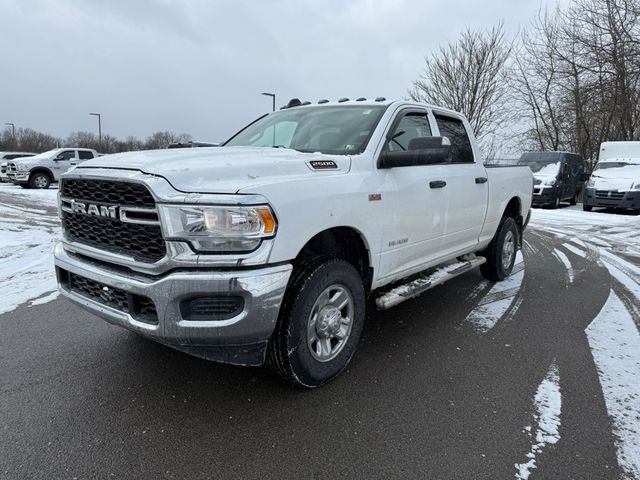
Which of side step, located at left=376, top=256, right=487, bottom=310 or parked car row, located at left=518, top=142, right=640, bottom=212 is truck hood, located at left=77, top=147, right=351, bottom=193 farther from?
parked car row, located at left=518, top=142, right=640, bottom=212

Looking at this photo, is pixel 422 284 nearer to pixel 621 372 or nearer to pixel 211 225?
pixel 621 372

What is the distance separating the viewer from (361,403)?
2.80 metres

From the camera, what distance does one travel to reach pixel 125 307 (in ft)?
8.57

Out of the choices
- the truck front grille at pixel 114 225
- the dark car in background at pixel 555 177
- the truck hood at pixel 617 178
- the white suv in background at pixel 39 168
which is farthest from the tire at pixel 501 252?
the white suv in background at pixel 39 168

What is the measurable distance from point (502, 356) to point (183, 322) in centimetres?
244

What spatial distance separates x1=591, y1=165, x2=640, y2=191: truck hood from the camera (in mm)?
14312

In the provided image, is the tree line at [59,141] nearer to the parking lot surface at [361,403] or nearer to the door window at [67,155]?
the door window at [67,155]

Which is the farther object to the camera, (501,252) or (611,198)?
(611,198)

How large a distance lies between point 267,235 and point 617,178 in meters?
16.0

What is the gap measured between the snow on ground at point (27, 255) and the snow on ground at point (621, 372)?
502cm

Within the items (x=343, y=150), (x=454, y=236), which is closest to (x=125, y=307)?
(x=343, y=150)

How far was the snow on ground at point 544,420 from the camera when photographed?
2.26 meters

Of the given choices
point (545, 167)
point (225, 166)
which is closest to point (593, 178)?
point (545, 167)

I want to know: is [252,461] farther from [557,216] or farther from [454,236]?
[557,216]
